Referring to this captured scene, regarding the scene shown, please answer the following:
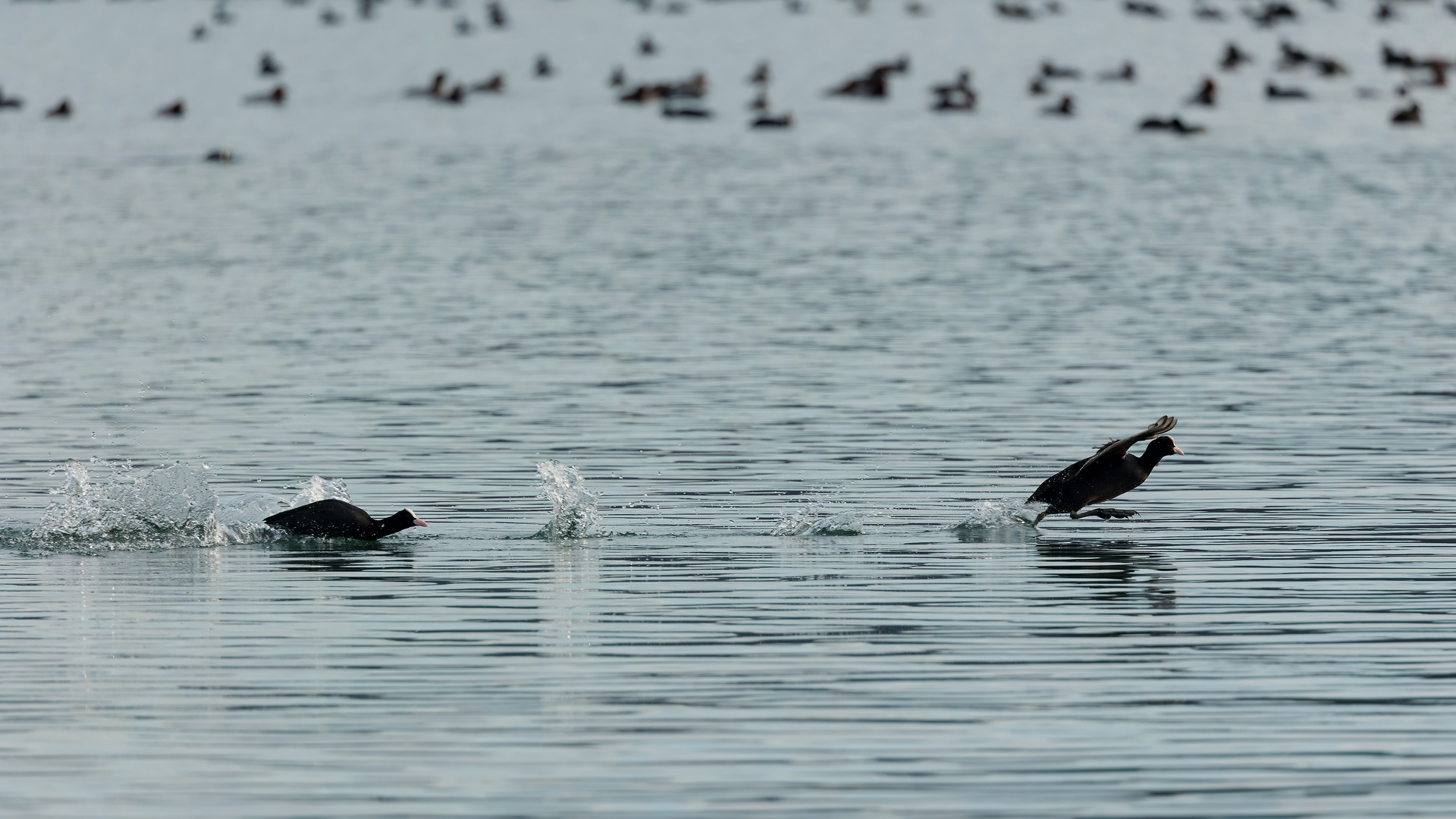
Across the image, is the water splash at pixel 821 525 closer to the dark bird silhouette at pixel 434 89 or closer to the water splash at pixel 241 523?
the water splash at pixel 241 523

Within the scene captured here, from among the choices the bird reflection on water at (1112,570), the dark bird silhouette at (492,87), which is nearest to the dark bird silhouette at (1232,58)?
the dark bird silhouette at (492,87)

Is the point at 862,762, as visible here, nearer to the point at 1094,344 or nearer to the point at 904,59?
the point at 1094,344

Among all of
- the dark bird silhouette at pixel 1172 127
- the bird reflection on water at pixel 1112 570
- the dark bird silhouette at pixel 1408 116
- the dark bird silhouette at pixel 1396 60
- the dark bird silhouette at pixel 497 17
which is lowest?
the bird reflection on water at pixel 1112 570

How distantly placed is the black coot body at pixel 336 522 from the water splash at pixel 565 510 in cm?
80

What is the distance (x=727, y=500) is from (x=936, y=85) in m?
63.5

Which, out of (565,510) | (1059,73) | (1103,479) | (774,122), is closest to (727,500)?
(565,510)

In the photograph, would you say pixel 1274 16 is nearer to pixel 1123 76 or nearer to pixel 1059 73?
pixel 1123 76

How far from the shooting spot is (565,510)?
15.3 meters

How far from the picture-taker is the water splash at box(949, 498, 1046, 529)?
15.3 metres

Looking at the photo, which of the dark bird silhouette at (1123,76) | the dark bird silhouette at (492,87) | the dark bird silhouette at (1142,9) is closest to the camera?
the dark bird silhouette at (492,87)

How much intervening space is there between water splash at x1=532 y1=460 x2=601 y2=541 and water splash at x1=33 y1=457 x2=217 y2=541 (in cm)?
212

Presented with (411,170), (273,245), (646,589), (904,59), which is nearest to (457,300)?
(273,245)

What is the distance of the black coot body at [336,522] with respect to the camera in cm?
1485

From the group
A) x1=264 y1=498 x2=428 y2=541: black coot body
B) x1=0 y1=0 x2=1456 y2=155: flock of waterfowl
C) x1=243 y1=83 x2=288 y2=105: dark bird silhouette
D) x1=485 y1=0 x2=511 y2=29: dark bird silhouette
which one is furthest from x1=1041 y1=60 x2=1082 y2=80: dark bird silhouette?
x1=264 y1=498 x2=428 y2=541: black coot body
